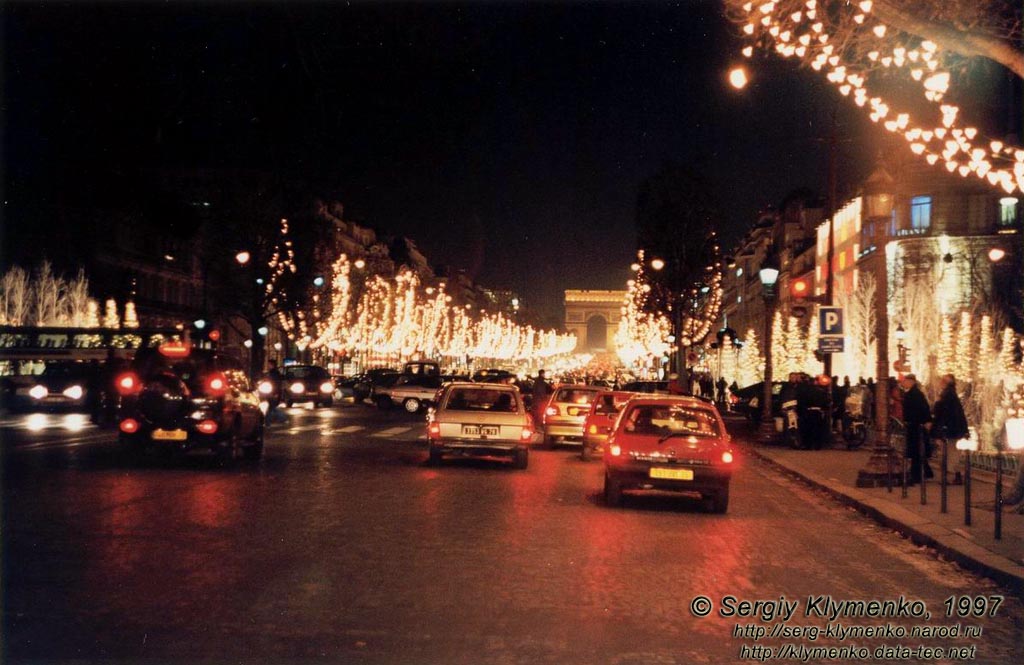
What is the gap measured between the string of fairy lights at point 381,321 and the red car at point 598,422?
4218cm

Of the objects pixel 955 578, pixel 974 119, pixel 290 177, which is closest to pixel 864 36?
pixel 955 578

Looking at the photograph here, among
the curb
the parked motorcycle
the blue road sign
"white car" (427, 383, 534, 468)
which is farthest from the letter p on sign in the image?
the parked motorcycle

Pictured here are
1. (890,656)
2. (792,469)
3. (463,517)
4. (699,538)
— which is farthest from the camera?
(792,469)

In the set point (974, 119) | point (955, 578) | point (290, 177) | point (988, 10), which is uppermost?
point (974, 119)

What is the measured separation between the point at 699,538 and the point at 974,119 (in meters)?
60.0

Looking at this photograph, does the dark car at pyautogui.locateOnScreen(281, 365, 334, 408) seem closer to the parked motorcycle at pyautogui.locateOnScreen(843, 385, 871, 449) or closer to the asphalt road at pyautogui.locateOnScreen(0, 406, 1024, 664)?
the parked motorcycle at pyautogui.locateOnScreen(843, 385, 871, 449)

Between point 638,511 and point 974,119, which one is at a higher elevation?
point 974,119

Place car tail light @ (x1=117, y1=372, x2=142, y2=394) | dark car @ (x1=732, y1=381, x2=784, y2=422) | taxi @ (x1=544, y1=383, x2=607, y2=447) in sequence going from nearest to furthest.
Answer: car tail light @ (x1=117, y1=372, x2=142, y2=394) → taxi @ (x1=544, y1=383, x2=607, y2=447) → dark car @ (x1=732, y1=381, x2=784, y2=422)

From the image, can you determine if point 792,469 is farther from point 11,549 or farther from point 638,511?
point 11,549

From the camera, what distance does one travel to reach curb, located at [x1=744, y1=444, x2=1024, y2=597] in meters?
10.9

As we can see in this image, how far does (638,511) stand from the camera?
16.0m

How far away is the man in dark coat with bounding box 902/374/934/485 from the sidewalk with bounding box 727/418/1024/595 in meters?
0.38

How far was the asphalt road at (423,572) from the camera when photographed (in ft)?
25.3

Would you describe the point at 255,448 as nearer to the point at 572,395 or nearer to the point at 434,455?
the point at 434,455
